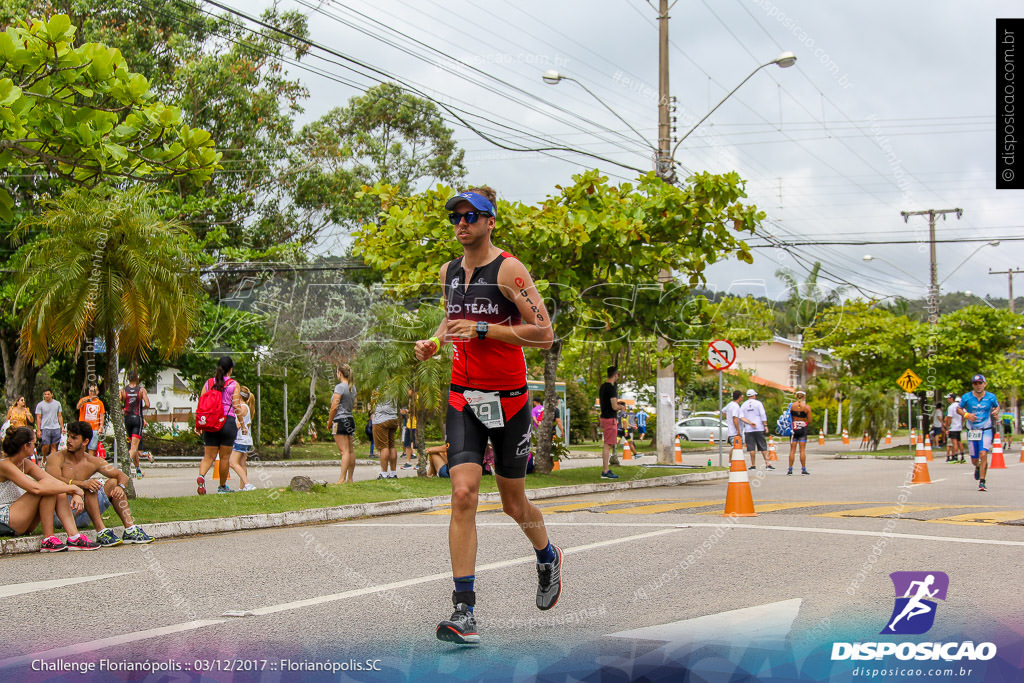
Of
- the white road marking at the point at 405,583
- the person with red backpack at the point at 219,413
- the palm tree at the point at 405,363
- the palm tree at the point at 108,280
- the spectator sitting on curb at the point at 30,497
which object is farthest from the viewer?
the palm tree at the point at 405,363

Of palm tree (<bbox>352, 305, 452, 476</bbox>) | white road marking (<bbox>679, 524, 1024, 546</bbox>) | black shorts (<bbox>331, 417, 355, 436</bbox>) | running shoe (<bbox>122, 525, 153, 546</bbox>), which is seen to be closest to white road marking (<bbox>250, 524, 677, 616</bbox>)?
white road marking (<bbox>679, 524, 1024, 546</bbox>)

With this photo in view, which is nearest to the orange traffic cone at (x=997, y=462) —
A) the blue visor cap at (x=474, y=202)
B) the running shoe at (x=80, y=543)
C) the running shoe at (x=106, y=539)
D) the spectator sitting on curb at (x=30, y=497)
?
the running shoe at (x=106, y=539)

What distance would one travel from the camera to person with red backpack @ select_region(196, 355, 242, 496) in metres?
13.4

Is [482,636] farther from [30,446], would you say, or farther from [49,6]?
[49,6]

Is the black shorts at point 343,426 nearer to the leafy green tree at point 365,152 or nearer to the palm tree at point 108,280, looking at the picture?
the palm tree at point 108,280

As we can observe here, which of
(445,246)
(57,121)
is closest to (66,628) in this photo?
(57,121)

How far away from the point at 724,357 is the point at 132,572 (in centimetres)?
1644

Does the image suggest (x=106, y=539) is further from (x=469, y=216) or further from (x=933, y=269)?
(x=933, y=269)

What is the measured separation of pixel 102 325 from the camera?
452 inches

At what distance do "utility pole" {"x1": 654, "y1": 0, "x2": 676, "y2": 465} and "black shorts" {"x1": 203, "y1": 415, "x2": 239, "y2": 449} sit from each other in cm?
1164

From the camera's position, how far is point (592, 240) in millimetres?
16000

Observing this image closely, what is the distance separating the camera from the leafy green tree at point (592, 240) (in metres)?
15.6

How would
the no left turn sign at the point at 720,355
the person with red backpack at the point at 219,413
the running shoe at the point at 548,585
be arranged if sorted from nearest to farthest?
the running shoe at the point at 548,585 < the person with red backpack at the point at 219,413 < the no left turn sign at the point at 720,355

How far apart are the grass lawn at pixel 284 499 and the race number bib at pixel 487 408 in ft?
20.6
